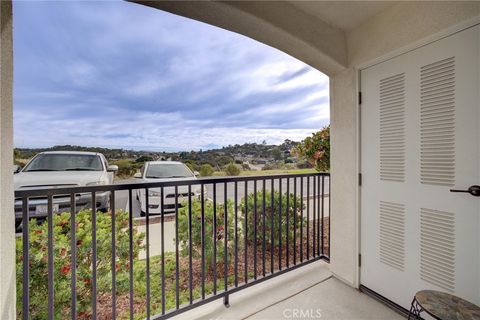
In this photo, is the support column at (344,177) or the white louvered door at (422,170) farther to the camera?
the support column at (344,177)

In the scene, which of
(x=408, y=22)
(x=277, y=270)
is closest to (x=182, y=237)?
(x=277, y=270)

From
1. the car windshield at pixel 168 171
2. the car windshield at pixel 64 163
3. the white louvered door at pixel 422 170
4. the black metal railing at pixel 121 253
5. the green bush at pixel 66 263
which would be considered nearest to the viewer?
the black metal railing at pixel 121 253

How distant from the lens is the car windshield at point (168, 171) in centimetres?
457

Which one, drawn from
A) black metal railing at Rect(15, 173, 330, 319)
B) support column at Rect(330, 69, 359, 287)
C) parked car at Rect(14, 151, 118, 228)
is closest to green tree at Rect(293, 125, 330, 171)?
black metal railing at Rect(15, 173, 330, 319)

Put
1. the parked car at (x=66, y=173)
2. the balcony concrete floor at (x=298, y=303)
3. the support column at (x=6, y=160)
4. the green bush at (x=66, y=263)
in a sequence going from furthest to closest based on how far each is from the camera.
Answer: the parked car at (x=66, y=173)
the balcony concrete floor at (x=298, y=303)
the green bush at (x=66, y=263)
the support column at (x=6, y=160)

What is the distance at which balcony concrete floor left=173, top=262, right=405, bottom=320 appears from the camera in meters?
1.62

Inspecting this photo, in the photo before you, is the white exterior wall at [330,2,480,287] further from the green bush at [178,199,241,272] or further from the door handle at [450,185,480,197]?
the green bush at [178,199,241,272]

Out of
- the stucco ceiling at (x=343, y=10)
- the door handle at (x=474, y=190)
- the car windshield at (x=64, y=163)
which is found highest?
the stucco ceiling at (x=343, y=10)

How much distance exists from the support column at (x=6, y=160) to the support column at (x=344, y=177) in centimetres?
231

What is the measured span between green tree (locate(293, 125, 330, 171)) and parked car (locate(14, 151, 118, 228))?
2.51 m

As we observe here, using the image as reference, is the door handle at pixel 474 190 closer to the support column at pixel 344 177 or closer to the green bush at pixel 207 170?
the support column at pixel 344 177

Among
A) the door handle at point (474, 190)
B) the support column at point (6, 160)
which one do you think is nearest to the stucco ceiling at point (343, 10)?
the door handle at point (474, 190)

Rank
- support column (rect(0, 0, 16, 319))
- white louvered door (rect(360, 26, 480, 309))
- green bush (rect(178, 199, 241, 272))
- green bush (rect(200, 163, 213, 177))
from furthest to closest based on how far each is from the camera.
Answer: green bush (rect(200, 163, 213, 177)) < green bush (rect(178, 199, 241, 272)) < white louvered door (rect(360, 26, 480, 309)) < support column (rect(0, 0, 16, 319))

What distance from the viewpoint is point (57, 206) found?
7.39ft
